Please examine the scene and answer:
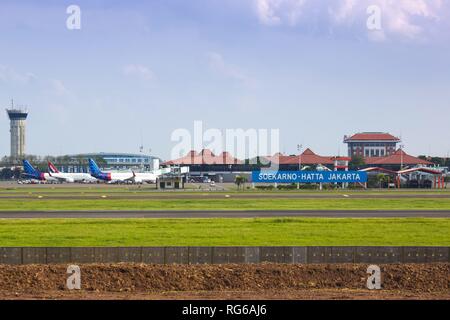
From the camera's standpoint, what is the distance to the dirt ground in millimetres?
29938

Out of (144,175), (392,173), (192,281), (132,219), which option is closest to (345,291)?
(192,281)

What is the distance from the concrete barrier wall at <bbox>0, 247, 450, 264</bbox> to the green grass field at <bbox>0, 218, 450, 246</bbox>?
238 inches

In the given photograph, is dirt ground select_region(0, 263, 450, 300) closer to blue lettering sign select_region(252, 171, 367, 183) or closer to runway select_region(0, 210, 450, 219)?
runway select_region(0, 210, 450, 219)

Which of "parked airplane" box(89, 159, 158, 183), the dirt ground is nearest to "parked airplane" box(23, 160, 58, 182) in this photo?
"parked airplane" box(89, 159, 158, 183)

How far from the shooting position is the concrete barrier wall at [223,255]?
35.0 m

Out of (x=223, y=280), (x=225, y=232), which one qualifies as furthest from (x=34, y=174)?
(x=223, y=280)

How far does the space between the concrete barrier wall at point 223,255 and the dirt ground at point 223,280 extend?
5.15 feet

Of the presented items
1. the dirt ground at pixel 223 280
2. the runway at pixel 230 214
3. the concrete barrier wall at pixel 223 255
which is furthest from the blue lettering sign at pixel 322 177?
the dirt ground at pixel 223 280

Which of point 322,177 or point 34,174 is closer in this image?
point 322,177

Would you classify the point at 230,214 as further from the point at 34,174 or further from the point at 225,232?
the point at 34,174

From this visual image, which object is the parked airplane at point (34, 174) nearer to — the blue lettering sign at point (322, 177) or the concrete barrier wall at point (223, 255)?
the blue lettering sign at point (322, 177)

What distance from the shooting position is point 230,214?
6241cm

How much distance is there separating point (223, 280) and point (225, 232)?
1534cm

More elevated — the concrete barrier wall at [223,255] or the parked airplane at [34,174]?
the parked airplane at [34,174]
